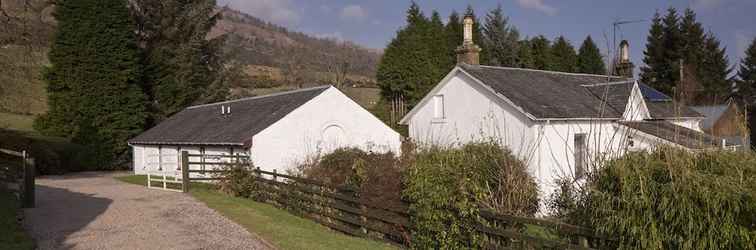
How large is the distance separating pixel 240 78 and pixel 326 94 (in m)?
28.8

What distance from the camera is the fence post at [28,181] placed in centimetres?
1638

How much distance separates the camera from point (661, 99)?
26.3 meters

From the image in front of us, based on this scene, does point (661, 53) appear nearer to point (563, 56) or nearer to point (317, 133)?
point (563, 56)

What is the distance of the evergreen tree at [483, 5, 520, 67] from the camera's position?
56.2 metres

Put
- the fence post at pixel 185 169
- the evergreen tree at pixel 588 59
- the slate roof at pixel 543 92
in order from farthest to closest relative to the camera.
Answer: the evergreen tree at pixel 588 59
the slate roof at pixel 543 92
the fence post at pixel 185 169

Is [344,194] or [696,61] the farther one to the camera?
[696,61]

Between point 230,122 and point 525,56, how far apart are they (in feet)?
116

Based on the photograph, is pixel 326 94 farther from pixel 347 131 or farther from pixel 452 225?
pixel 452 225

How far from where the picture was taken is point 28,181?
1661 cm

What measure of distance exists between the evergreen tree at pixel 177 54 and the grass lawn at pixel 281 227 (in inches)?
985

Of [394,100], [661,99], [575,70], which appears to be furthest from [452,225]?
[575,70]

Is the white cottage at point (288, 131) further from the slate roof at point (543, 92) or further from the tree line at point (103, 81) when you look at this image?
the tree line at point (103, 81)

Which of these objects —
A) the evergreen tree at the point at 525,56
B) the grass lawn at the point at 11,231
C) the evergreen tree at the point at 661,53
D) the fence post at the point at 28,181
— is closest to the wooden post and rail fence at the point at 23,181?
the fence post at the point at 28,181

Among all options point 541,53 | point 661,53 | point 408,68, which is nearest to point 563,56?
point 541,53
